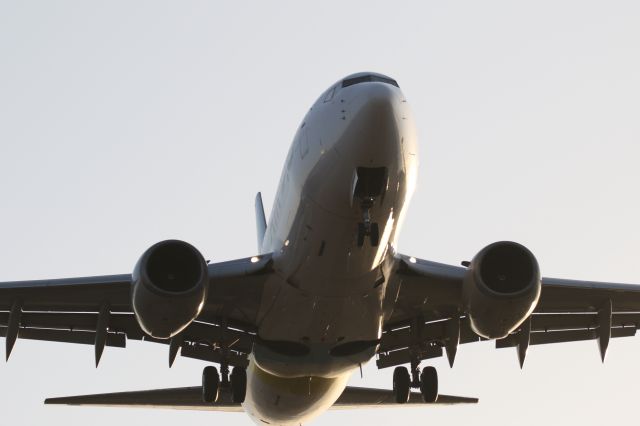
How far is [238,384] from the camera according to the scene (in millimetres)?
21703

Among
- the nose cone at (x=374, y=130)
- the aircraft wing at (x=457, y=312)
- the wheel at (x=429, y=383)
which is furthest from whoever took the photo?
the wheel at (x=429, y=383)

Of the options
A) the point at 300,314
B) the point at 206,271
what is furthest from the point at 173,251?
the point at 300,314

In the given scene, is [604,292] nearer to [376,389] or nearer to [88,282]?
[376,389]

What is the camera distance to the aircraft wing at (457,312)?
66.0ft

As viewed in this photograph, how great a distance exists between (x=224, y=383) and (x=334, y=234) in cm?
570

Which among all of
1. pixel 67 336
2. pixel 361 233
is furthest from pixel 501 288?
pixel 67 336

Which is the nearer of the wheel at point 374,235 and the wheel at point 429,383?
the wheel at point 374,235

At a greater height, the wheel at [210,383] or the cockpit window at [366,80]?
the cockpit window at [366,80]

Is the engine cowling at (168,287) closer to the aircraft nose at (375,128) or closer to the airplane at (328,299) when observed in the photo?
the airplane at (328,299)

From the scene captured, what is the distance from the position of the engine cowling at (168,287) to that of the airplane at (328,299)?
0.02 m

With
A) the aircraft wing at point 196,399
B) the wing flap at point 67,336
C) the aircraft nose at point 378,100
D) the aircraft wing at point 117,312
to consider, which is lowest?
the aircraft wing at point 196,399

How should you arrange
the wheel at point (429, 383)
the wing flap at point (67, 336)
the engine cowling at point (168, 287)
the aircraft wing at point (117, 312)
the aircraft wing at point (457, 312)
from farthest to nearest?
the wing flap at point (67, 336) → the wheel at point (429, 383) → the aircraft wing at point (457, 312) → the aircraft wing at point (117, 312) → the engine cowling at point (168, 287)

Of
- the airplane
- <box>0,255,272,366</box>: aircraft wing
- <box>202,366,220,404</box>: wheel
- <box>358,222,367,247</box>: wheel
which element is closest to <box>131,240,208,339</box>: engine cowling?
the airplane

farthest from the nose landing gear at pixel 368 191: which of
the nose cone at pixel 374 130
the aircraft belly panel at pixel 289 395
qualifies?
the aircraft belly panel at pixel 289 395
